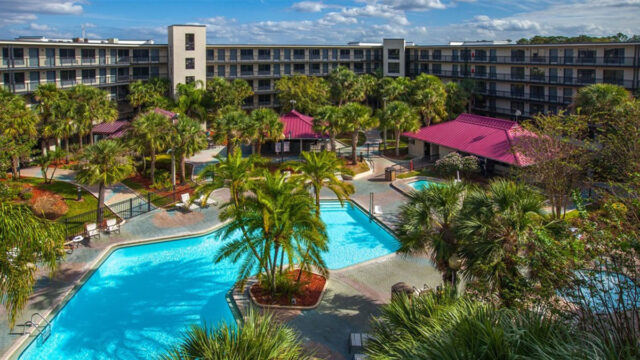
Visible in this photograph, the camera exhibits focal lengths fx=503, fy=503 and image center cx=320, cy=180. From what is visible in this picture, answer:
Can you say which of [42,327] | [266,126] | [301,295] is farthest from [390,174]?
[42,327]

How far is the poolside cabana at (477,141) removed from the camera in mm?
38625

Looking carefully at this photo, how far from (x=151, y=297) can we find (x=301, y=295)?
6.73 m

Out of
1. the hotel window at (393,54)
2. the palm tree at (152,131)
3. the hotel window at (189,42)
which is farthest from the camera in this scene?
the hotel window at (393,54)

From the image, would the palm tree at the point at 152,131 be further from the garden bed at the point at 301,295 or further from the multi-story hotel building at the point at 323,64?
the multi-story hotel building at the point at 323,64

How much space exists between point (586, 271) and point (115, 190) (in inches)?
1304

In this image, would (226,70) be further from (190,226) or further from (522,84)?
(190,226)

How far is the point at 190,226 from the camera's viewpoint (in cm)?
3028

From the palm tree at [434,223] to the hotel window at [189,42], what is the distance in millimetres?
51351

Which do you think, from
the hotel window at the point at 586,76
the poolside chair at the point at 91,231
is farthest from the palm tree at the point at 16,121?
the hotel window at the point at 586,76

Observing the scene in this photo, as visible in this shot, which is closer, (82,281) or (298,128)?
(82,281)

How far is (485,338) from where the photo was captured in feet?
32.3

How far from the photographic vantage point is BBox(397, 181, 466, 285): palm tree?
1867 cm

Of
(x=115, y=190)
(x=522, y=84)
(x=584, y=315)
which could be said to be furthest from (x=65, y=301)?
(x=522, y=84)

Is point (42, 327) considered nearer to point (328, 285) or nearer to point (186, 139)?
point (328, 285)
